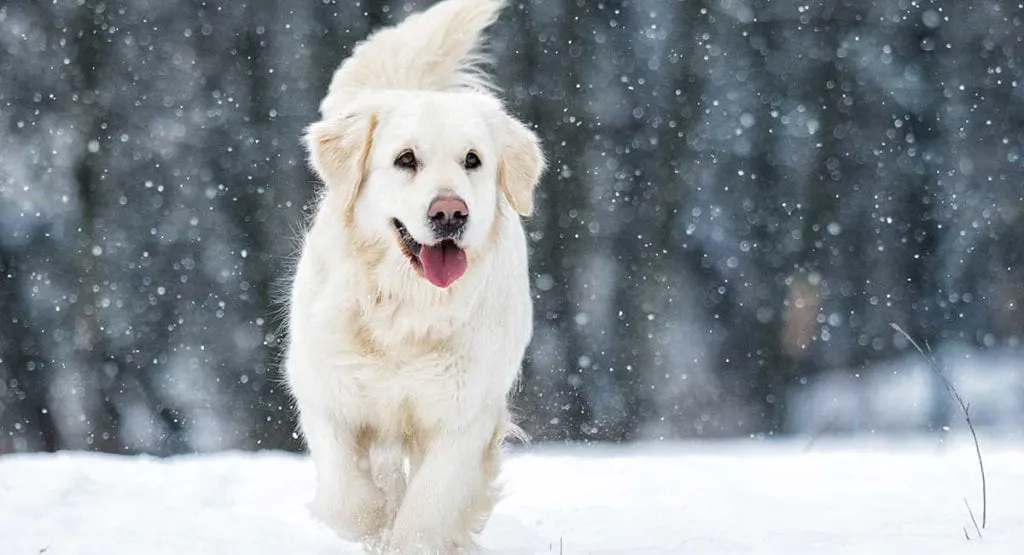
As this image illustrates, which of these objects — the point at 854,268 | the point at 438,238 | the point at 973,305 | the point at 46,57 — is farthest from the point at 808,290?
the point at 438,238

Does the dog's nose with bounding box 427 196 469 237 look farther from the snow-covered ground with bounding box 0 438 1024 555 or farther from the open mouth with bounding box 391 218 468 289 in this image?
the snow-covered ground with bounding box 0 438 1024 555

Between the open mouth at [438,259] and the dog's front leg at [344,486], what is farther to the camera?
the dog's front leg at [344,486]

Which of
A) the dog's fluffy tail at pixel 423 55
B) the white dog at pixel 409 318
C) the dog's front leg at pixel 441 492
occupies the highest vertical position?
the dog's fluffy tail at pixel 423 55

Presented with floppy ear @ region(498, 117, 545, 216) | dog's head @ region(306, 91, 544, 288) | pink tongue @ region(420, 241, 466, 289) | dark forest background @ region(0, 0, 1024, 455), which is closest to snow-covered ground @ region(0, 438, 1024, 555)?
pink tongue @ region(420, 241, 466, 289)

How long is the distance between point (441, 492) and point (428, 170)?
1.16 meters

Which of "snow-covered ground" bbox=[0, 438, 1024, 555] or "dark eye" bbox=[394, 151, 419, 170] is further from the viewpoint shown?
"dark eye" bbox=[394, 151, 419, 170]

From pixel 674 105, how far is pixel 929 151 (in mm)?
3354

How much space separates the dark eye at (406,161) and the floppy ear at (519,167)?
1.31 ft

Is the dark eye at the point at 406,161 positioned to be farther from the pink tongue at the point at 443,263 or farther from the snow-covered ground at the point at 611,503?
the snow-covered ground at the point at 611,503

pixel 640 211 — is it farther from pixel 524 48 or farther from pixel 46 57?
pixel 46 57

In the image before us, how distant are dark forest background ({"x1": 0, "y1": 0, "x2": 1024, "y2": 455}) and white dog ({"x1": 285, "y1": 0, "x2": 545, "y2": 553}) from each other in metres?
9.03

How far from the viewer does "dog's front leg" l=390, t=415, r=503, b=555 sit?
416 centimetres

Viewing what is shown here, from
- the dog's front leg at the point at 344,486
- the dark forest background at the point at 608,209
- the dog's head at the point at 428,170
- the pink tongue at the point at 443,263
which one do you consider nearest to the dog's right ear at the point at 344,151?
the dog's head at the point at 428,170

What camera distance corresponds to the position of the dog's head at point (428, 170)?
3736 millimetres
